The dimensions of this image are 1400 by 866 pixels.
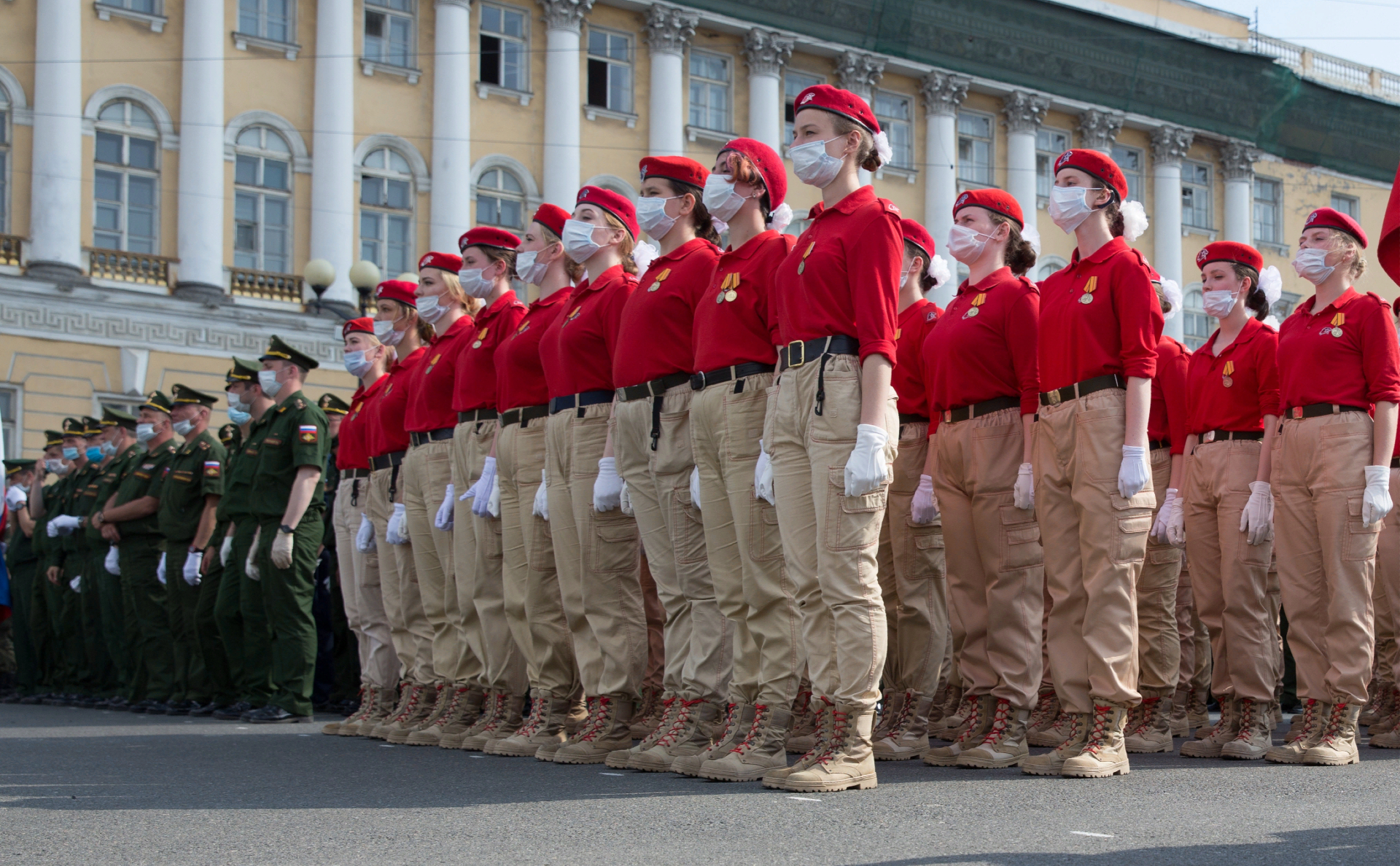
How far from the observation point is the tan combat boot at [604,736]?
263 inches

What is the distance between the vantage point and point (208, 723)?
10.3m

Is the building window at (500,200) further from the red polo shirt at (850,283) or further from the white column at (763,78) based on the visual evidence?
the red polo shirt at (850,283)

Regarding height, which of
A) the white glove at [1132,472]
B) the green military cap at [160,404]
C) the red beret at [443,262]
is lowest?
the white glove at [1132,472]

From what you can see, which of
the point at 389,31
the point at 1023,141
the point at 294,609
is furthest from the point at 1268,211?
the point at 294,609

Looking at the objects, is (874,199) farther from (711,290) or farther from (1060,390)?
(1060,390)

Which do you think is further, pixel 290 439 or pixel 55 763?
pixel 290 439

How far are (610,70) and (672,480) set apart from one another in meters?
27.7

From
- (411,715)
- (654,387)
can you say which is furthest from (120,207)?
(654,387)

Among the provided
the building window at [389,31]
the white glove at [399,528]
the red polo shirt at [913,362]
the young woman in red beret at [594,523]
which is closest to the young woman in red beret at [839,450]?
the young woman in red beret at [594,523]

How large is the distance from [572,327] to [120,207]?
893 inches

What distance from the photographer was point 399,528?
28.0ft

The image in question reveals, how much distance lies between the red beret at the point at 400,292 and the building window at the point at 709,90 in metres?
25.2

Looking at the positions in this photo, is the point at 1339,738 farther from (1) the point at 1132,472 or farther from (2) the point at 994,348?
(2) the point at 994,348

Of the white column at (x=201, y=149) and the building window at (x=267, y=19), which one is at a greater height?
the building window at (x=267, y=19)
